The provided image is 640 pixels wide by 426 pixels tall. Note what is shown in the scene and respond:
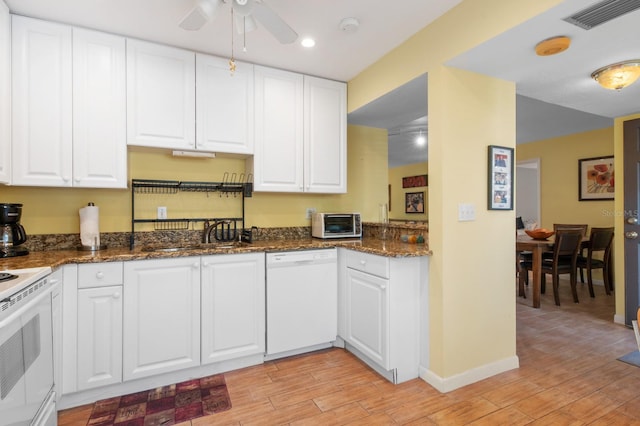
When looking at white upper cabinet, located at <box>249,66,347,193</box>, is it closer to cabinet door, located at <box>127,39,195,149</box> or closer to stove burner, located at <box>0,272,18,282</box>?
cabinet door, located at <box>127,39,195,149</box>

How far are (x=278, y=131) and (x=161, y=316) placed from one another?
1.73 m

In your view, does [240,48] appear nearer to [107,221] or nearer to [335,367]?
[107,221]

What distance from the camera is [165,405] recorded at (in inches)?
77.7

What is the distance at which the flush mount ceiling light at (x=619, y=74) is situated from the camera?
210 cm

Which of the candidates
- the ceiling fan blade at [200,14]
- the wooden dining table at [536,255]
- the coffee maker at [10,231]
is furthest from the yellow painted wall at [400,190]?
the coffee maker at [10,231]

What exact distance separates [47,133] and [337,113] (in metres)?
2.25

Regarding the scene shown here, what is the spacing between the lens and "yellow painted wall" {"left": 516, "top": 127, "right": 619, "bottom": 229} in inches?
197

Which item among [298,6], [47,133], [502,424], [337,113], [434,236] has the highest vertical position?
[298,6]

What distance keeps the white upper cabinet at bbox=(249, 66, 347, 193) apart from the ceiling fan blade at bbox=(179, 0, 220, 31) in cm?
102

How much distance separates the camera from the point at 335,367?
2445 millimetres

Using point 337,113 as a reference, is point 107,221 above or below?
below

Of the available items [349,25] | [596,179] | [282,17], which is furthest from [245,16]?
[596,179]

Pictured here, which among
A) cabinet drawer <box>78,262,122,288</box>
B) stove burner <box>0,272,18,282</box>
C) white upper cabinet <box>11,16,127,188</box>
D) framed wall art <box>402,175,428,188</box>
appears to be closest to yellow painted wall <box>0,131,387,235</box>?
white upper cabinet <box>11,16,127,188</box>

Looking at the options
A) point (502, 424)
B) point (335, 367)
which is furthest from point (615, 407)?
point (335, 367)
